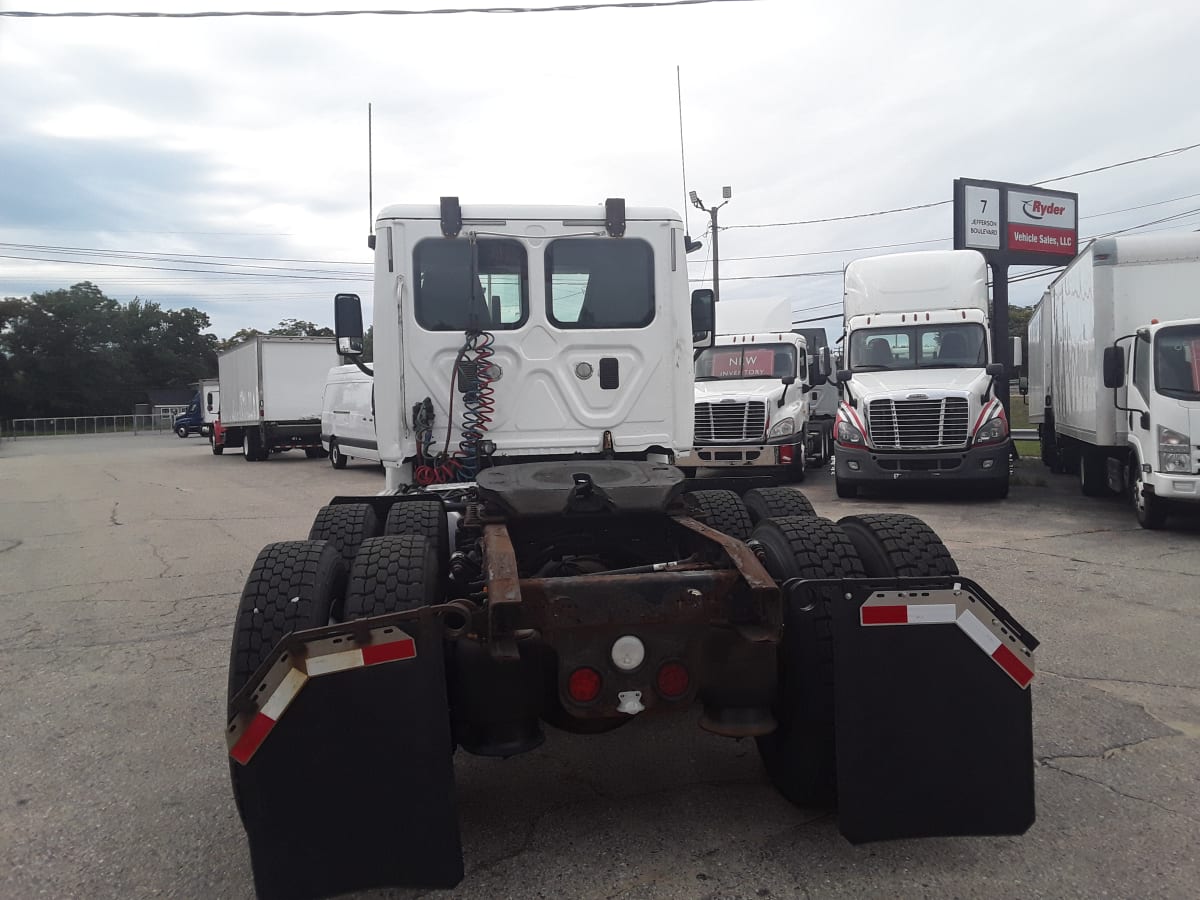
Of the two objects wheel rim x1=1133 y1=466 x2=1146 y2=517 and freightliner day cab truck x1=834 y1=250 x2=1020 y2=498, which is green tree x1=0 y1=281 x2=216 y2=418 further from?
wheel rim x1=1133 y1=466 x2=1146 y2=517

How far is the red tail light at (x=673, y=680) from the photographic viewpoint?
2.90 metres

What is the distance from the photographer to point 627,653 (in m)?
2.85

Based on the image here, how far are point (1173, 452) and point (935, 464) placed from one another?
3557 millimetres

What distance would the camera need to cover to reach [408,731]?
2.66m

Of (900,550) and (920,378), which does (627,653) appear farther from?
(920,378)

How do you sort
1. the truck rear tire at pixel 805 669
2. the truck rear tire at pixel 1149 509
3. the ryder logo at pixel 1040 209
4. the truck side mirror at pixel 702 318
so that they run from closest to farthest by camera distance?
the truck rear tire at pixel 805 669 < the truck side mirror at pixel 702 318 < the truck rear tire at pixel 1149 509 < the ryder logo at pixel 1040 209

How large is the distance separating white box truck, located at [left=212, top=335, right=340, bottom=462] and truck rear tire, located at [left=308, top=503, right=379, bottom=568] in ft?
69.7

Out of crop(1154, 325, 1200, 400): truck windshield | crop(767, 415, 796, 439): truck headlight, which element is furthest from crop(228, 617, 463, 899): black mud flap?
crop(767, 415, 796, 439): truck headlight

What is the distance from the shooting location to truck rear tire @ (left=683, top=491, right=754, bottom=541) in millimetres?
4754

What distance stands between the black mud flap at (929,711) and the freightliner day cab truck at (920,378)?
1052 centimetres

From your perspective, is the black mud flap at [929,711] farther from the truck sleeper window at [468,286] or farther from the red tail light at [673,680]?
the truck sleeper window at [468,286]

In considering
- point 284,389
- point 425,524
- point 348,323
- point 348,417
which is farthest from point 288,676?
point 284,389

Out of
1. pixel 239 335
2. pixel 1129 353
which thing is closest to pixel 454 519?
pixel 1129 353

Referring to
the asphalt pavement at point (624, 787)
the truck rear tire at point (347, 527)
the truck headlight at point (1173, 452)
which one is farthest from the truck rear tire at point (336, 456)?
the truck rear tire at point (347, 527)
